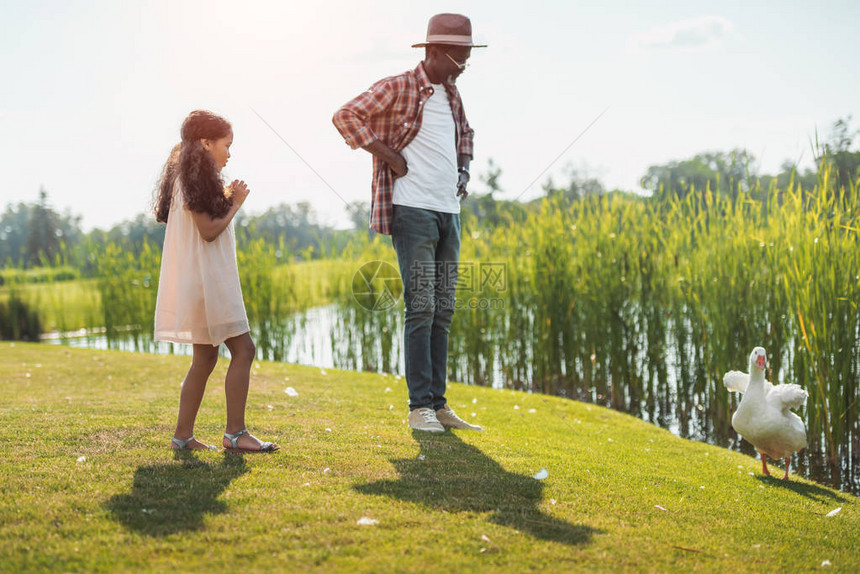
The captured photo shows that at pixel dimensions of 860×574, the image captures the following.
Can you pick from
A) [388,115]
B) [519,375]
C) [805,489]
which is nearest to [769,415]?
[805,489]

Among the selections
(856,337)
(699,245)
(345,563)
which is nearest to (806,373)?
(856,337)

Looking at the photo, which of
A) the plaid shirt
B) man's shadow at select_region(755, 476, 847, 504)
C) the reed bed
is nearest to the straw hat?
the plaid shirt

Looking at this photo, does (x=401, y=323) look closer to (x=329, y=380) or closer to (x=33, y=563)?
(x=329, y=380)

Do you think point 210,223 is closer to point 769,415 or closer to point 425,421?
point 425,421

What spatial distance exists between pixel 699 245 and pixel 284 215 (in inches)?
376

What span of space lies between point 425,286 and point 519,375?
2734 millimetres

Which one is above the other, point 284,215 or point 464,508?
point 284,215

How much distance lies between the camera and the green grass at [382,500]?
1691 millimetres

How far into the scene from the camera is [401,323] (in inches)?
249

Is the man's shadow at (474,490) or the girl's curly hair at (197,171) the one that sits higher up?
the girl's curly hair at (197,171)
